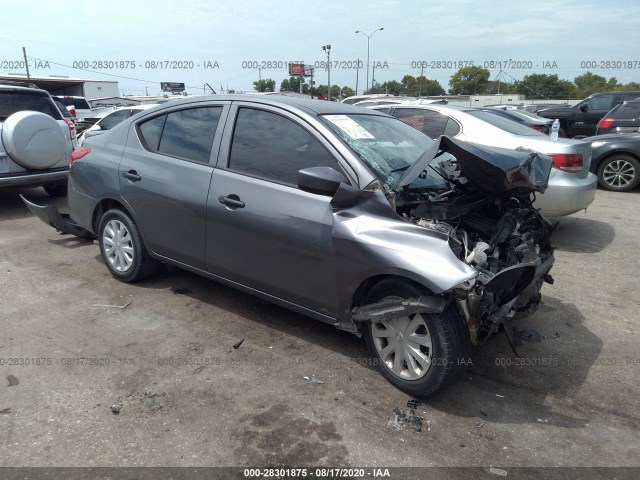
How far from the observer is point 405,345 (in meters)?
3.03

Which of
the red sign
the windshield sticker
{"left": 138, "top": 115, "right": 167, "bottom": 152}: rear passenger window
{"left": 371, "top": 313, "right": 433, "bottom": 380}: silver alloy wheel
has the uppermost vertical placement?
the red sign

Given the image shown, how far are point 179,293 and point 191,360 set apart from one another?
48.2 inches

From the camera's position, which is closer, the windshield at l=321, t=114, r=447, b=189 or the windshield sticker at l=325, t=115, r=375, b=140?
the windshield at l=321, t=114, r=447, b=189

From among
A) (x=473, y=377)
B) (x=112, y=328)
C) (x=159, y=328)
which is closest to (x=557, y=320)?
(x=473, y=377)

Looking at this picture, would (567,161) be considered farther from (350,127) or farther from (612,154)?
(612,154)

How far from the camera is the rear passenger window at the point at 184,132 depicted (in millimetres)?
3939

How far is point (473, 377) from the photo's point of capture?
3309 mm

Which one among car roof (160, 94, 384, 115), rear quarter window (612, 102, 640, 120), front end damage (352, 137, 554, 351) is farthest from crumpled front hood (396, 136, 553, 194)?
rear quarter window (612, 102, 640, 120)

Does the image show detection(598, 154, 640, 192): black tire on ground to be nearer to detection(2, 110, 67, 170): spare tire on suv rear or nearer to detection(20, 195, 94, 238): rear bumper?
detection(20, 195, 94, 238): rear bumper

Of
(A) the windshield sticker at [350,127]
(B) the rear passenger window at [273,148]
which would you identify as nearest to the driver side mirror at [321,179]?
(B) the rear passenger window at [273,148]

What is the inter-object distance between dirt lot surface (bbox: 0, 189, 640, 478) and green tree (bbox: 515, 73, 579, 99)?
7739cm

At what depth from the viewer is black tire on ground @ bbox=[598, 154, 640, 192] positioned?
912 cm

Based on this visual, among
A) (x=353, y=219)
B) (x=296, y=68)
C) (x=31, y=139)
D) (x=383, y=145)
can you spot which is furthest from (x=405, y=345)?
(x=296, y=68)

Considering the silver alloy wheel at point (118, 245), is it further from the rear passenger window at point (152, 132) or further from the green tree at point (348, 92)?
the green tree at point (348, 92)
